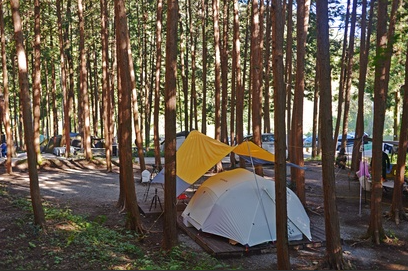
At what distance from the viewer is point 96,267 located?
23.5ft

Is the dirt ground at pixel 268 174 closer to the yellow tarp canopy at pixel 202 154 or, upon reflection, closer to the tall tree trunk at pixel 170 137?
the tall tree trunk at pixel 170 137

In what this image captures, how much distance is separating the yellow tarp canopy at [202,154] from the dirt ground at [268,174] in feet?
5.86

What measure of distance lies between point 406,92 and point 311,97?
2159cm

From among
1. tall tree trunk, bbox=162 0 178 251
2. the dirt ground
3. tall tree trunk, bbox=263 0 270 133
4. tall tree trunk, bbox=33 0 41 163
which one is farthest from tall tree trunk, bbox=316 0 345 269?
tall tree trunk, bbox=263 0 270 133

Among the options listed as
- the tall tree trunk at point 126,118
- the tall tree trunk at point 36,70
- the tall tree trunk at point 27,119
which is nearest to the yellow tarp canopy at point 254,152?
the tall tree trunk at point 126,118

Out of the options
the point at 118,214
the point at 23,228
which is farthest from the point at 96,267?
the point at 118,214

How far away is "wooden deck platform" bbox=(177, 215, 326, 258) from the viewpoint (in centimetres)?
977

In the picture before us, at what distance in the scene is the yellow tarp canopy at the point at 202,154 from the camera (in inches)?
490

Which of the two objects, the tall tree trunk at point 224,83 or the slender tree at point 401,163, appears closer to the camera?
the slender tree at point 401,163

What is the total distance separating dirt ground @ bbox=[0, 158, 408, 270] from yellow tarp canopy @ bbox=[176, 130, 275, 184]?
178 cm

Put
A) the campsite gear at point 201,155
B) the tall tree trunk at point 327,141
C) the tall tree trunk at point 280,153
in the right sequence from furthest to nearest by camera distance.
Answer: the campsite gear at point 201,155
the tall tree trunk at point 327,141
the tall tree trunk at point 280,153

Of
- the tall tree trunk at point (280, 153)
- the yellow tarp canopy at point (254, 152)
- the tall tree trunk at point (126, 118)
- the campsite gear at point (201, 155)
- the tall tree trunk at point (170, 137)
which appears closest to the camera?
the tall tree trunk at point (280, 153)

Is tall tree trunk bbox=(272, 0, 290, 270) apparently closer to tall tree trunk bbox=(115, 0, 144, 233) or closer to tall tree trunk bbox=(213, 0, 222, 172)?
tall tree trunk bbox=(115, 0, 144, 233)

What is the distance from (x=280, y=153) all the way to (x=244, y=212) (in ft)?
11.8
